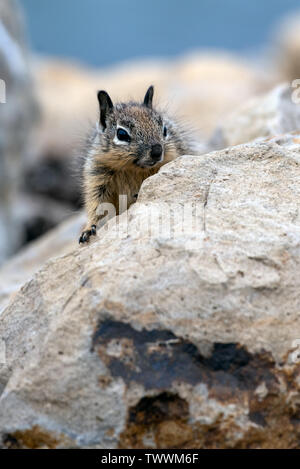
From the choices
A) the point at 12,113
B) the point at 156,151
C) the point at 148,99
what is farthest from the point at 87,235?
the point at 12,113

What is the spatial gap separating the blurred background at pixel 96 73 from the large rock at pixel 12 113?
0.06ft

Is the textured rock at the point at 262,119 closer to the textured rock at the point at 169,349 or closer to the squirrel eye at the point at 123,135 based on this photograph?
the squirrel eye at the point at 123,135

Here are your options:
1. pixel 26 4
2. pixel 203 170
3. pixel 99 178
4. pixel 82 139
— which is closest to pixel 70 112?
pixel 82 139

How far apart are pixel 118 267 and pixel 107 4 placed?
25257 millimetres

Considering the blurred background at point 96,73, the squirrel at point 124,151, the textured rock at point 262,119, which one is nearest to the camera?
the squirrel at point 124,151

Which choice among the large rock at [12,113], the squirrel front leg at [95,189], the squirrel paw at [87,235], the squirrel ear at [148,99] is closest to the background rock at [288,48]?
the large rock at [12,113]

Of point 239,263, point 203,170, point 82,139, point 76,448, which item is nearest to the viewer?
point 76,448

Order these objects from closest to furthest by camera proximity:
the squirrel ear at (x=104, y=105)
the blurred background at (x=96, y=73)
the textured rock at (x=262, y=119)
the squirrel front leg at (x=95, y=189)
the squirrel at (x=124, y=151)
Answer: the squirrel at (x=124, y=151), the squirrel front leg at (x=95, y=189), the squirrel ear at (x=104, y=105), the textured rock at (x=262, y=119), the blurred background at (x=96, y=73)

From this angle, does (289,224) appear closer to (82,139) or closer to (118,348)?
(118,348)

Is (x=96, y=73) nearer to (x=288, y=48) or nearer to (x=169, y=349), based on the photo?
(x=288, y=48)

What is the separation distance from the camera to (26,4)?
3008cm

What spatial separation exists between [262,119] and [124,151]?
196 cm

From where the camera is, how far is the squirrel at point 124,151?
432 cm

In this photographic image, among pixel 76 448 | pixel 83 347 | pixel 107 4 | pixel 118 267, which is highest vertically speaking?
pixel 107 4
